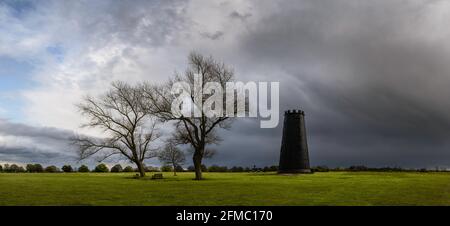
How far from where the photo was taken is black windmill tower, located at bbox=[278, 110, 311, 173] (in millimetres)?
56625

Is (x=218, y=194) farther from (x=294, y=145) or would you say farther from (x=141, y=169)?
(x=294, y=145)

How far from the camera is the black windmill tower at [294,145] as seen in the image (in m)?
56.6

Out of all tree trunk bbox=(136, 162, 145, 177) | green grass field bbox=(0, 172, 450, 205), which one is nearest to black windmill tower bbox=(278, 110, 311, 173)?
tree trunk bbox=(136, 162, 145, 177)

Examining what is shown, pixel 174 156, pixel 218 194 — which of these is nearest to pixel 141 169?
pixel 174 156

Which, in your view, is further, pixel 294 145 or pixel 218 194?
pixel 294 145

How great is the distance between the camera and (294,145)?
56.5 m

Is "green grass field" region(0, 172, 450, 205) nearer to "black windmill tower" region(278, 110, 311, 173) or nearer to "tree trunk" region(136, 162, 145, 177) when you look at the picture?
"tree trunk" region(136, 162, 145, 177)

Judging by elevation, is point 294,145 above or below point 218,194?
above

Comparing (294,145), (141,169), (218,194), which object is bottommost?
(218,194)

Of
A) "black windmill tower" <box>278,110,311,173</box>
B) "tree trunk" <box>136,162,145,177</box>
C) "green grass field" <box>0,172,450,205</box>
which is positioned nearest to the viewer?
"green grass field" <box>0,172,450,205</box>

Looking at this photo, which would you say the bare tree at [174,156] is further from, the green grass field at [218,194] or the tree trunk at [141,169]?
the green grass field at [218,194]

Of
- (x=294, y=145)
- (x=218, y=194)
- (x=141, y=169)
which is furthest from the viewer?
(x=294, y=145)
